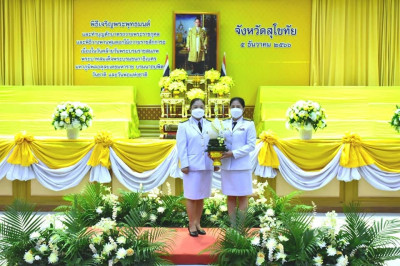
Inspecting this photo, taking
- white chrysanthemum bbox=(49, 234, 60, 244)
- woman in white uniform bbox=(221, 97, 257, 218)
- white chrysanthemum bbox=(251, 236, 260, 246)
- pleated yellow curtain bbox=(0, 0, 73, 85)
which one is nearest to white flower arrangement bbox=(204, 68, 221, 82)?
pleated yellow curtain bbox=(0, 0, 73, 85)

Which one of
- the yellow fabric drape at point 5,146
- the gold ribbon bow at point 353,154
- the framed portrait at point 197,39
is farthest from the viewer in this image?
the framed portrait at point 197,39

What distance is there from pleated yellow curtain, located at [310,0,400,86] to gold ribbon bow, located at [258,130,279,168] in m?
4.43

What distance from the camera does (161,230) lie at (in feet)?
13.0

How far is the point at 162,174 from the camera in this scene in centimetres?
651

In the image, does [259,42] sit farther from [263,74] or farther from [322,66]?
[322,66]

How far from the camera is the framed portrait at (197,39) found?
1022 cm

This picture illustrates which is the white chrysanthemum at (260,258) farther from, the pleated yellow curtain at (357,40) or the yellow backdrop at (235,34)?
the pleated yellow curtain at (357,40)

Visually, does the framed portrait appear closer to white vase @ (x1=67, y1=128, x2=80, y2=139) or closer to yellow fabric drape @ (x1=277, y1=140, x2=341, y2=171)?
white vase @ (x1=67, y1=128, x2=80, y2=139)

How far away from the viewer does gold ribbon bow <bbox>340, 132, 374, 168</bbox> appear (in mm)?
6344

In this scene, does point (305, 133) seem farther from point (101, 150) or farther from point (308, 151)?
point (101, 150)

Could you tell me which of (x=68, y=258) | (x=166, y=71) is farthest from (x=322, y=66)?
(x=68, y=258)

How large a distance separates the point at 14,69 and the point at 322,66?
21.6 ft

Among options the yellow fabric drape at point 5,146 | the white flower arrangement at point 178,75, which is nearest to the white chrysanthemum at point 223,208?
the yellow fabric drape at point 5,146

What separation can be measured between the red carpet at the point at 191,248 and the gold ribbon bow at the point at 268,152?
2104mm
